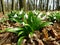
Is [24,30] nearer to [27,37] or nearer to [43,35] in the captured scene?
[27,37]

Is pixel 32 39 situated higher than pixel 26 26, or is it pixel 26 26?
pixel 26 26

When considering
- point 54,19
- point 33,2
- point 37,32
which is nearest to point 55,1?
point 33,2

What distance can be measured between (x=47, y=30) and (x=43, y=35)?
251 mm

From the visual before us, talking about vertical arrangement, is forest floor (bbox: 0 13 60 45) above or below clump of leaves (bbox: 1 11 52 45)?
below

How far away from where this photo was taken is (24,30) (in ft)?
9.86

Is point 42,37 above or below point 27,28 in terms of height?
below

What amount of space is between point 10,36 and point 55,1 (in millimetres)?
20415

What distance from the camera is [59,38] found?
2.90 metres

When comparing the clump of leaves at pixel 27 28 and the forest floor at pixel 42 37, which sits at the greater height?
the clump of leaves at pixel 27 28

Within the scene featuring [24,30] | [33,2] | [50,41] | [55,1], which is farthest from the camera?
[55,1]

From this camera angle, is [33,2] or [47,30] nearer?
[47,30]

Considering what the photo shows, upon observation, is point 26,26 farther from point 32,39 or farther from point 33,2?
point 33,2

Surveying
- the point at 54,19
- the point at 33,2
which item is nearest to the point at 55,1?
the point at 33,2

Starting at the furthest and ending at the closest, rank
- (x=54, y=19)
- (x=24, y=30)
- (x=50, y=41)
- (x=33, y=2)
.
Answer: (x=33, y=2), (x=54, y=19), (x=24, y=30), (x=50, y=41)
